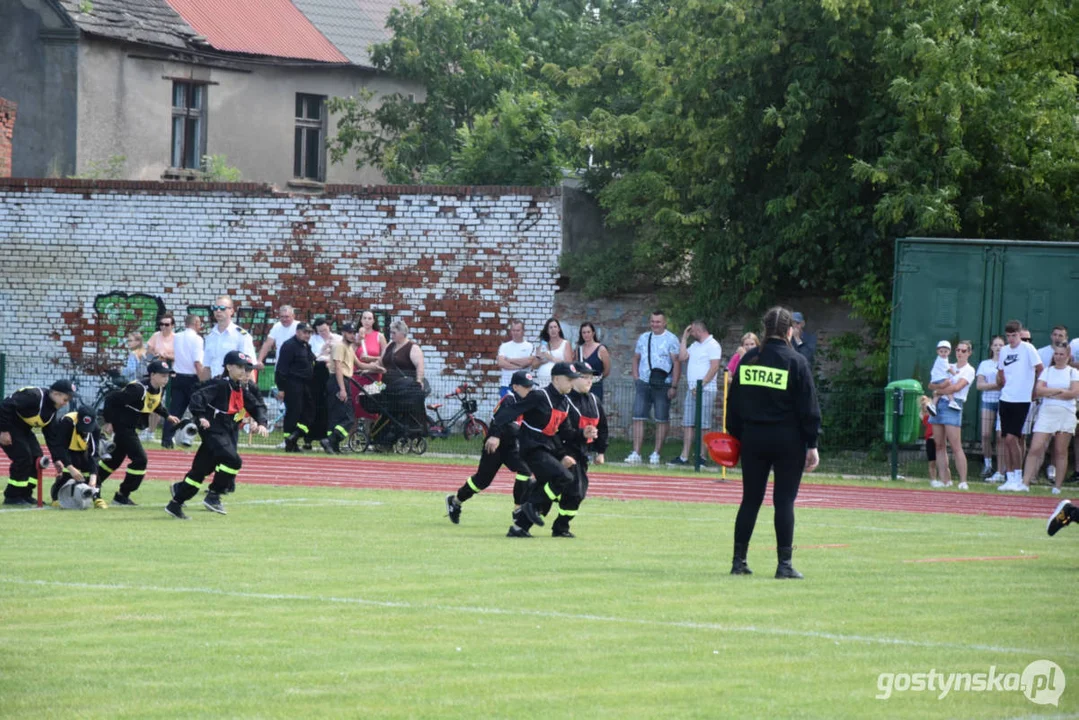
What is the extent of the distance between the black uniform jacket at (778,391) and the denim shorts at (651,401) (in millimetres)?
11712

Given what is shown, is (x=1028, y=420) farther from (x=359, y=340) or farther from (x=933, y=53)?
(x=359, y=340)

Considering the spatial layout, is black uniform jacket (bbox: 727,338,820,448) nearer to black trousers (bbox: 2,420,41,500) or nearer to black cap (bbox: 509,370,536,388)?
black cap (bbox: 509,370,536,388)

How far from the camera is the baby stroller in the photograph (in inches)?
949

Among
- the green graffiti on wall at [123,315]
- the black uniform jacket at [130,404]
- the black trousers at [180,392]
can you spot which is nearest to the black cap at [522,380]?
the black uniform jacket at [130,404]

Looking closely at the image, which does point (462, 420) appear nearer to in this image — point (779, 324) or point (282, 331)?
point (282, 331)

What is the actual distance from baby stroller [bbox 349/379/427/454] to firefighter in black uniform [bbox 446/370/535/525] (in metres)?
8.39

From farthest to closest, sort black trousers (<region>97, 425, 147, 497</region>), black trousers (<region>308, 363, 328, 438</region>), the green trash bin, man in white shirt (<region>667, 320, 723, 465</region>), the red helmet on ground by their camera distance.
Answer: black trousers (<region>308, 363, 328, 438</region>)
man in white shirt (<region>667, 320, 723, 465</region>)
the green trash bin
black trousers (<region>97, 425, 147, 497</region>)
the red helmet on ground

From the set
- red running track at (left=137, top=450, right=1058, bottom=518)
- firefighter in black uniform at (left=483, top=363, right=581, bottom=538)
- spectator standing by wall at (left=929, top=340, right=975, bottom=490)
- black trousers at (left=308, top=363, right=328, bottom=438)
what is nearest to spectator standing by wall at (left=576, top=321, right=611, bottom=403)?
red running track at (left=137, top=450, right=1058, bottom=518)

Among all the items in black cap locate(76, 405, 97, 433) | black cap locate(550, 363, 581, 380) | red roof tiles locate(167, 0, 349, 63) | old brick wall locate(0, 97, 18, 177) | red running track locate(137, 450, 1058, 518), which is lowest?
red running track locate(137, 450, 1058, 518)

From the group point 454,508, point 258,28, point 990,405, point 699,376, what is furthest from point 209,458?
point 258,28

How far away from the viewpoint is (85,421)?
53.2 feet

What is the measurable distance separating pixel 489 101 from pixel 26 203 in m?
12.5

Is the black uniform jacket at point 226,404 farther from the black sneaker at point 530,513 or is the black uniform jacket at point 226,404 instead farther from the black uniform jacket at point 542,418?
the black sneaker at point 530,513

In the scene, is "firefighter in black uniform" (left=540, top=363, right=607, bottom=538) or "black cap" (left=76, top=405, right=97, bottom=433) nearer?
"firefighter in black uniform" (left=540, top=363, right=607, bottom=538)
